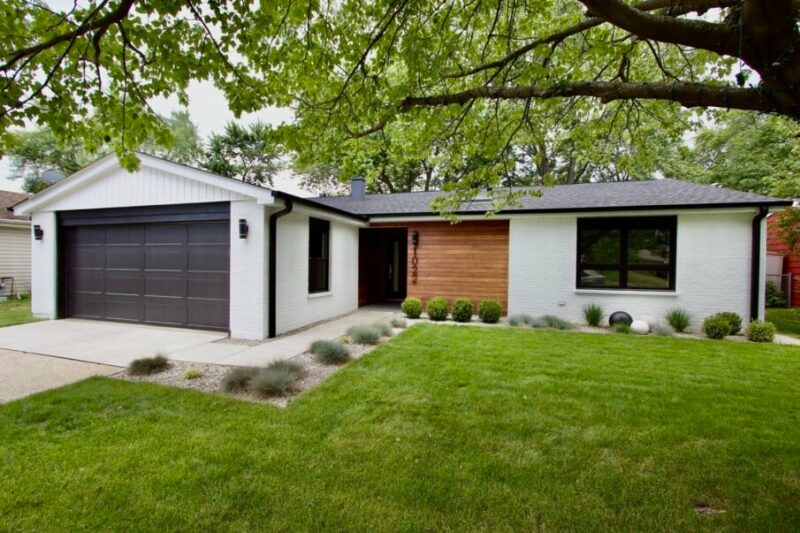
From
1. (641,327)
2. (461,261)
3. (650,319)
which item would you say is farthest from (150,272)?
(650,319)

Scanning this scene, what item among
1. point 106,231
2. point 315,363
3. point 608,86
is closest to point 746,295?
point 608,86

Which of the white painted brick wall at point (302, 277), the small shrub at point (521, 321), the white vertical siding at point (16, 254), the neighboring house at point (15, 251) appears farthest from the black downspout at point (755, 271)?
the white vertical siding at point (16, 254)

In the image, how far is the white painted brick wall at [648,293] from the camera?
822 centimetres

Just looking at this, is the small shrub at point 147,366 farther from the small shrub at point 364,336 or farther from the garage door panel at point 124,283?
the garage door panel at point 124,283

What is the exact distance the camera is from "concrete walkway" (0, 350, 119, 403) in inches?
174

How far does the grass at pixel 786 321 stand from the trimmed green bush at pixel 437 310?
24.3 feet

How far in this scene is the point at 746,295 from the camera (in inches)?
321

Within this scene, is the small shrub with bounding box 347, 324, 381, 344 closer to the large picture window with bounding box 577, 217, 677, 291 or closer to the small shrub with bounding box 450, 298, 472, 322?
the small shrub with bounding box 450, 298, 472, 322

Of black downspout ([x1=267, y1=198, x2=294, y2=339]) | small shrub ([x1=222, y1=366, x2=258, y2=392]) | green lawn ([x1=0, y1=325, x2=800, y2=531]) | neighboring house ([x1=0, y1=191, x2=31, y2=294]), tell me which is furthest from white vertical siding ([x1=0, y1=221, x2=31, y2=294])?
small shrub ([x1=222, y1=366, x2=258, y2=392])

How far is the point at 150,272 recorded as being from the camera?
27.8 ft

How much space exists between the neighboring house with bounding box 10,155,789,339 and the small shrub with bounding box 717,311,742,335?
419 mm

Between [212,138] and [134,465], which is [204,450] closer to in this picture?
[134,465]

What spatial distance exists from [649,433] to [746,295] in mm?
7114

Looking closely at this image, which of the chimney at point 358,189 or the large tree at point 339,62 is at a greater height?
the chimney at point 358,189
